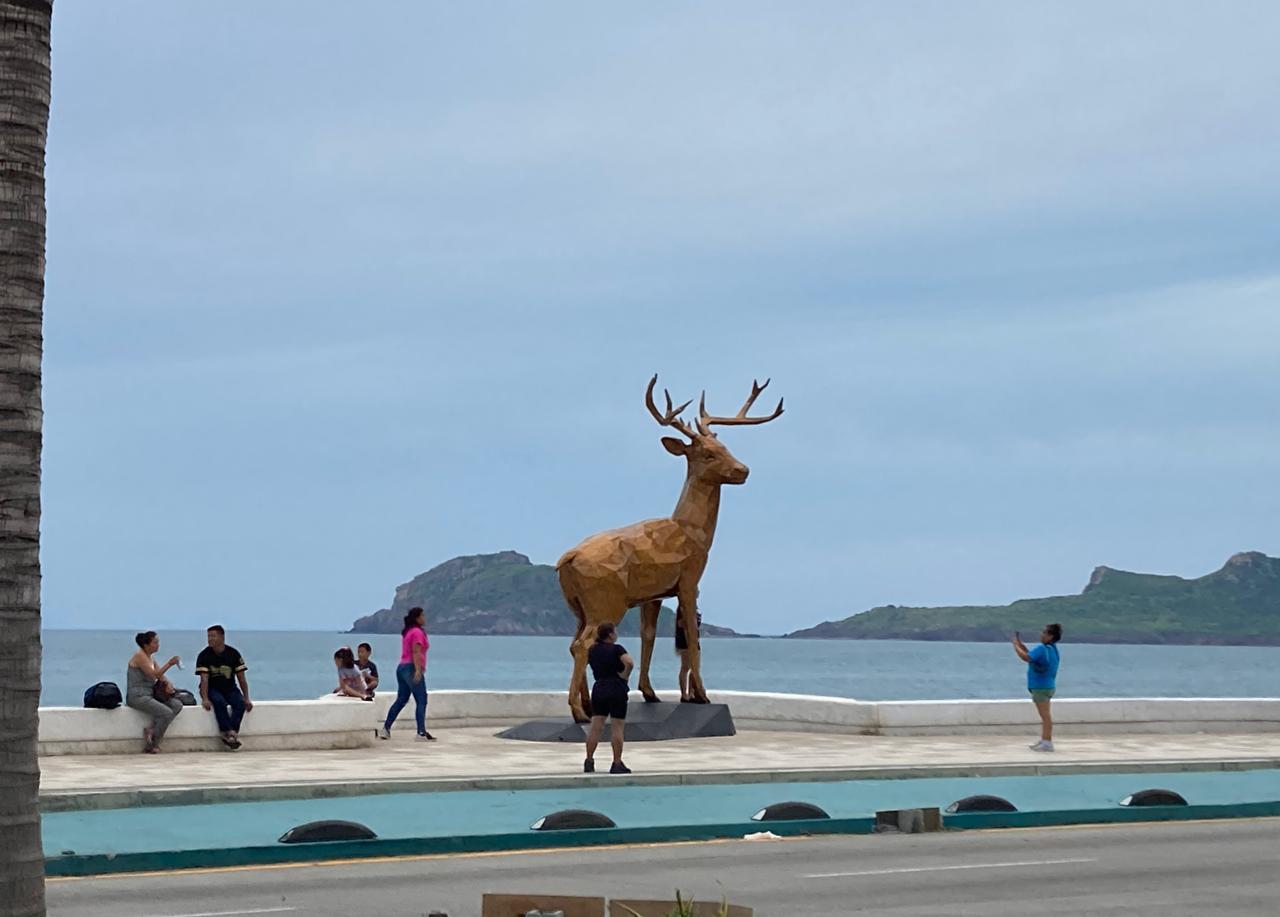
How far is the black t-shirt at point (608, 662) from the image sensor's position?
68.4 feet

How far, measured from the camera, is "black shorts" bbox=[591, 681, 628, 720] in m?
20.6

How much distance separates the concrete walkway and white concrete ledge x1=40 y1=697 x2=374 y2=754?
0.36m

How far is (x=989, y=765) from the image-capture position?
22922 mm

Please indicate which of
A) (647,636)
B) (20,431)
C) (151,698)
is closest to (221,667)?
(151,698)

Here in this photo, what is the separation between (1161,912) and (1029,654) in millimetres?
13268

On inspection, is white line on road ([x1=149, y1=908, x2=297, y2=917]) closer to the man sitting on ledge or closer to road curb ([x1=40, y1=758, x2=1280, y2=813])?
road curb ([x1=40, y1=758, x2=1280, y2=813])

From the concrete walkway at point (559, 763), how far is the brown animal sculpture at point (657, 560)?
57.4 inches

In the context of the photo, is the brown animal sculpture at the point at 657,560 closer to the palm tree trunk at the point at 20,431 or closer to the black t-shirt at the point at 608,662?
the black t-shirt at the point at 608,662

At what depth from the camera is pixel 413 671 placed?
2570cm

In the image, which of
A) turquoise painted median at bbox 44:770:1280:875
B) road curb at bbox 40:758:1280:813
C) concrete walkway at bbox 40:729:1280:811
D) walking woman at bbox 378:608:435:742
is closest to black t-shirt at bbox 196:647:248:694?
concrete walkway at bbox 40:729:1280:811

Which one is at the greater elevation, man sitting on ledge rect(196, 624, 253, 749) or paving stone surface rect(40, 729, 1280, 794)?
man sitting on ledge rect(196, 624, 253, 749)

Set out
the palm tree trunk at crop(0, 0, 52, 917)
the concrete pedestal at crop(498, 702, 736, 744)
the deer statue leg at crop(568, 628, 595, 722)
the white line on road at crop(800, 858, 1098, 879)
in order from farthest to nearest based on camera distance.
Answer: the concrete pedestal at crop(498, 702, 736, 744) < the deer statue leg at crop(568, 628, 595, 722) < the white line on road at crop(800, 858, 1098, 879) < the palm tree trunk at crop(0, 0, 52, 917)

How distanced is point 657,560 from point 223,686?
241 inches

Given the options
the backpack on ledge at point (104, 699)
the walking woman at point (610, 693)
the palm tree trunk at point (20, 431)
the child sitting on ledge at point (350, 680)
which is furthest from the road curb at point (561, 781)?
the palm tree trunk at point (20, 431)
